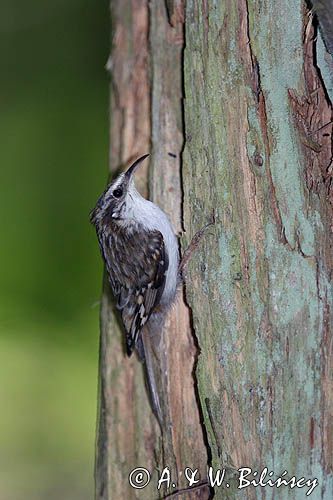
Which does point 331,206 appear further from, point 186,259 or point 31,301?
point 31,301

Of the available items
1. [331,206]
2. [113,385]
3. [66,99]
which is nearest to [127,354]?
[113,385]

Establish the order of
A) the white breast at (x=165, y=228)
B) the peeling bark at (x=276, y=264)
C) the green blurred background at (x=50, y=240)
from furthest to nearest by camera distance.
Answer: the green blurred background at (x=50, y=240), the white breast at (x=165, y=228), the peeling bark at (x=276, y=264)

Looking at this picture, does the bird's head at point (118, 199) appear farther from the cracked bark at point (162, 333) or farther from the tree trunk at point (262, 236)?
the tree trunk at point (262, 236)

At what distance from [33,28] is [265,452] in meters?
2.28


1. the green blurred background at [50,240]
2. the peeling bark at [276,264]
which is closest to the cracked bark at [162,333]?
the green blurred background at [50,240]

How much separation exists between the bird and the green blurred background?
0.26 metres

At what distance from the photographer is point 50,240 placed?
2963 millimetres

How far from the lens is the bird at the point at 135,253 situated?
2.53m

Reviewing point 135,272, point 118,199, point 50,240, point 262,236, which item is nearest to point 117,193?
point 118,199

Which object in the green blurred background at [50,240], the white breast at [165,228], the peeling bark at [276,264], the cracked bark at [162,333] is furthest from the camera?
the green blurred background at [50,240]

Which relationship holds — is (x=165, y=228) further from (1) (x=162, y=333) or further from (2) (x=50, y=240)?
(2) (x=50, y=240)

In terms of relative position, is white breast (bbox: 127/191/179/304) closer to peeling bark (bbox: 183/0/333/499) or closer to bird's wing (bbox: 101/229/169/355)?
bird's wing (bbox: 101/229/169/355)

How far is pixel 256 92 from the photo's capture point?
1.96 meters

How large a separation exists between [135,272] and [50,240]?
1.47ft
